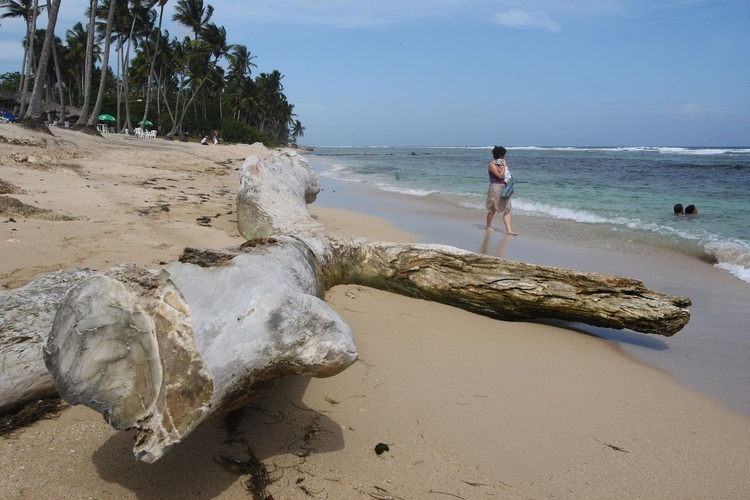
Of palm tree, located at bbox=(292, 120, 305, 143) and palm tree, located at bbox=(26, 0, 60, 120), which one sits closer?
palm tree, located at bbox=(26, 0, 60, 120)

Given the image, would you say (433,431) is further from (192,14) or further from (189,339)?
(192,14)

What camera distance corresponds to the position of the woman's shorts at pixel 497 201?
27.5ft

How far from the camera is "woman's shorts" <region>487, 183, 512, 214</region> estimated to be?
838cm

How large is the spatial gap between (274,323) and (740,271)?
646 centimetres

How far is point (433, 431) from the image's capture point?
2291 millimetres

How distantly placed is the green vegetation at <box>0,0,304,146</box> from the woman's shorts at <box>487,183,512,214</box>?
21121 millimetres

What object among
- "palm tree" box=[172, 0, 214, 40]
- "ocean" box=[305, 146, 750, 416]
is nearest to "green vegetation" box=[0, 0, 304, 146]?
"palm tree" box=[172, 0, 214, 40]

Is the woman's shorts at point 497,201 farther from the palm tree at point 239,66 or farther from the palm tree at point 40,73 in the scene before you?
the palm tree at point 239,66

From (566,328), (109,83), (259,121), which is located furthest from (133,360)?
(259,121)

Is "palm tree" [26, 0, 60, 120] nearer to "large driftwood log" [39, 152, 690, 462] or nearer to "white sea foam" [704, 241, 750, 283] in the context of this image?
"large driftwood log" [39, 152, 690, 462]

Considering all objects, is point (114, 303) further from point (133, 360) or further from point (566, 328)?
point (566, 328)

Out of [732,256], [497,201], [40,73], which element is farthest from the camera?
[40,73]

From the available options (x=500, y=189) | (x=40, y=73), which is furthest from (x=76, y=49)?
(x=500, y=189)

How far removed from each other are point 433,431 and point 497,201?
6630mm
